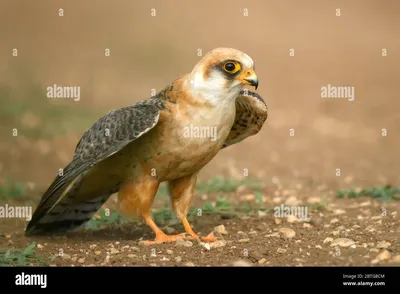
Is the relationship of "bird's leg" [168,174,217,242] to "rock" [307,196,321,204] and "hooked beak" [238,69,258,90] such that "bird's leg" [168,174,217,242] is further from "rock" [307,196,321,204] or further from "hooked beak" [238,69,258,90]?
"rock" [307,196,321,204]

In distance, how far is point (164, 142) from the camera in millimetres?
7656

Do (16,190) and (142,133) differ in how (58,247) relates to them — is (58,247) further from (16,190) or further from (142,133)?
(16,190)

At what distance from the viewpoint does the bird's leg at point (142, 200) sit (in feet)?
26.0

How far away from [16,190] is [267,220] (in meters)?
4.05

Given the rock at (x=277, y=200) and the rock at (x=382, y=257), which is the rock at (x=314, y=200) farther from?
Result: the rock at (x=382, y=257)

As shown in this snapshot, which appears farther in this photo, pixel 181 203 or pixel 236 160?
pixel 236 160

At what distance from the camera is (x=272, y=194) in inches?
424

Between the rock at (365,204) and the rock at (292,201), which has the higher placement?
the rock at (292,201)

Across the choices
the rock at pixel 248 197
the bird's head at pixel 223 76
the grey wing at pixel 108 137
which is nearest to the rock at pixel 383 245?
the bird's head at pixel 223 76

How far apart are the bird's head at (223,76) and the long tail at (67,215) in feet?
5.76

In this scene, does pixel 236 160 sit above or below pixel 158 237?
above

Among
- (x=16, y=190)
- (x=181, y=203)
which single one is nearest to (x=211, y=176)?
(x=16, y=190)

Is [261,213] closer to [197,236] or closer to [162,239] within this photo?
[197,236]

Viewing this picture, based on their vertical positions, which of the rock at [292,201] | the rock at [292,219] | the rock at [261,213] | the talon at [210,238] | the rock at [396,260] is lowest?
the rock at [396,260]
